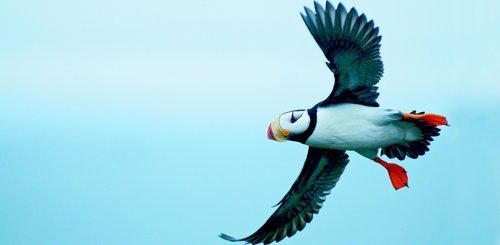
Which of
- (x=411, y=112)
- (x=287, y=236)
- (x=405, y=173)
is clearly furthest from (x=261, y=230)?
(x=411, y=112)

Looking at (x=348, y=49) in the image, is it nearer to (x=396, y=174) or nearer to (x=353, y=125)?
(x=353, y=125)

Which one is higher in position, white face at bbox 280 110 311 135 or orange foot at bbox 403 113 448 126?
orange foot at bbox 403 113 448 126

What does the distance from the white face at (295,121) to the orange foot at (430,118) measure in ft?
1.81

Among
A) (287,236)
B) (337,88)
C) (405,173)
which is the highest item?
(337,88)

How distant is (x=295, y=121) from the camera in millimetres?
5055

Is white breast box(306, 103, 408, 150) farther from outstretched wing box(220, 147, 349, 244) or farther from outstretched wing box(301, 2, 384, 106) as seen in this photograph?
outstretched wing box(220, 147, 349, 244)

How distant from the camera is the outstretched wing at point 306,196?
5.78 metres

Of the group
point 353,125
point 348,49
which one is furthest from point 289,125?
point 348,49

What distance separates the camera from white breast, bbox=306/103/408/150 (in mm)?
5027

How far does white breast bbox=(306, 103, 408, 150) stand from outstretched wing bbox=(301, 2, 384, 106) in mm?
81

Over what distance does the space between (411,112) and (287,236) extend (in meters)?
1.44

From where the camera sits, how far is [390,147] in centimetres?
543

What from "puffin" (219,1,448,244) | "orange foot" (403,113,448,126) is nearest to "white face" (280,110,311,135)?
"puffin" (219,1,448,244)

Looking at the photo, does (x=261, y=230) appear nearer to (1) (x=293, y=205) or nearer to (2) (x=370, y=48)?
(1) (x=293, y=205)
